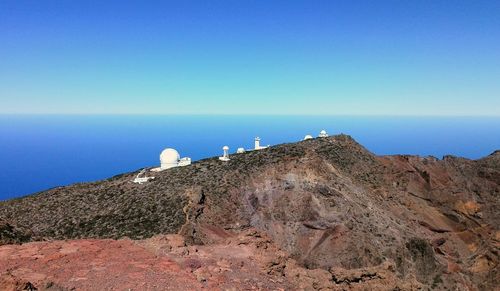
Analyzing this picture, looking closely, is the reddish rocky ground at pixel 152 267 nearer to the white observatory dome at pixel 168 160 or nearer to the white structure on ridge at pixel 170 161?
the white structure on ridge at pixel 170 161

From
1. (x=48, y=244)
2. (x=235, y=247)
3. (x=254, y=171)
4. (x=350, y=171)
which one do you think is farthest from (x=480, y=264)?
(x=48, y=244)

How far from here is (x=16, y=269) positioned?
12602mm

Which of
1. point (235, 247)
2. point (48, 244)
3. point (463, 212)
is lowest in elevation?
point (463, 212)

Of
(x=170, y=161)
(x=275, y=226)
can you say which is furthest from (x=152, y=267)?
(x=170, y=161)

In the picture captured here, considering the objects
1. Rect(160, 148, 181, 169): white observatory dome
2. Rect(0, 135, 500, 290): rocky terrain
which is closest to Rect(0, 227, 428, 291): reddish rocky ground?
Rect(0, 135, 500, 290): rocky terrain

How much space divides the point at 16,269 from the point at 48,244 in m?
2.58

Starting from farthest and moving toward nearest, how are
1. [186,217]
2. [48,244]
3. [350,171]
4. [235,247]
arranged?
[350,171], [186,217], [235,247], [48,244]

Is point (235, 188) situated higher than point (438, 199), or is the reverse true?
point (235, 188)

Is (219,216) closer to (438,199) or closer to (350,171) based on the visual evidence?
(350,171)

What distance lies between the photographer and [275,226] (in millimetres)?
29453

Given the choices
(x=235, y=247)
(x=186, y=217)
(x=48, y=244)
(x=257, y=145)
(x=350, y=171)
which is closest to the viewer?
(x=48, y=244)

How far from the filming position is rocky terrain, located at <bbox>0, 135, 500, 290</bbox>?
14.4 m

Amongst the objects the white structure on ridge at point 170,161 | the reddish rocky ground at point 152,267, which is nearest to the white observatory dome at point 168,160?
the white structure on ridge at point 170,161

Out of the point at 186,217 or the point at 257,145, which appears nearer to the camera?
the point at 186,217
